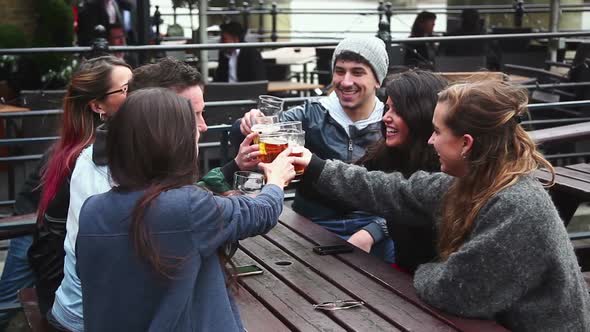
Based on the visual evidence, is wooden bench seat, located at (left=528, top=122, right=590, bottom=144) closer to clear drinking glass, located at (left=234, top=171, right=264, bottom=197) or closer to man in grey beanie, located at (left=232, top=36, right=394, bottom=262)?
man in grey beanie, located at (left=232, top=36, right=394, bottom=262)

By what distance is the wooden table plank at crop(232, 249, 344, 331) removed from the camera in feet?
8.41

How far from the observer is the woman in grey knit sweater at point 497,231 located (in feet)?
8.29

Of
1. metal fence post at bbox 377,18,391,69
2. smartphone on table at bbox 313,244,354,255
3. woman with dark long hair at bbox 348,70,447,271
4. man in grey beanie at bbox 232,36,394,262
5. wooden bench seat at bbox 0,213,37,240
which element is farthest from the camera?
A: metal fence post at bbox 377,18,391,69

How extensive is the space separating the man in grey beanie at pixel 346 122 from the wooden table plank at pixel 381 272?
0.17 m

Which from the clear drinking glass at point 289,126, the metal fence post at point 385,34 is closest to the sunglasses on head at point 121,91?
the clear drinking glass at point 289,126

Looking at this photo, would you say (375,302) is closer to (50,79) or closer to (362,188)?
(362,188)

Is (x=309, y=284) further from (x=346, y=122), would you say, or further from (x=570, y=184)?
(x=570, y=184)

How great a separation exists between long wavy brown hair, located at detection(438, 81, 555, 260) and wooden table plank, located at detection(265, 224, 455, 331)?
8.6 inches

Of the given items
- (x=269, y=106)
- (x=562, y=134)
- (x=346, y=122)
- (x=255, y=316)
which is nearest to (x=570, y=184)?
(x=562, y=134)

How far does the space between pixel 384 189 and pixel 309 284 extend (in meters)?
0.50

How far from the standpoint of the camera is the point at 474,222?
2.61 meters

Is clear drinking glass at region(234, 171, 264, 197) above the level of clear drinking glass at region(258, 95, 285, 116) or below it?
below

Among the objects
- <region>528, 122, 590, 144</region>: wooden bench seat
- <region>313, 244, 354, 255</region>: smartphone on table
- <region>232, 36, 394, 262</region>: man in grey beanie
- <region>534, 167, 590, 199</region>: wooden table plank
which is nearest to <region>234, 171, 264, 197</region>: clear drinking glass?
<region>313, 244, 354, 255</region>: smartphone on table

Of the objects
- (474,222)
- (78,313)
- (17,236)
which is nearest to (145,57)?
(17,236)
